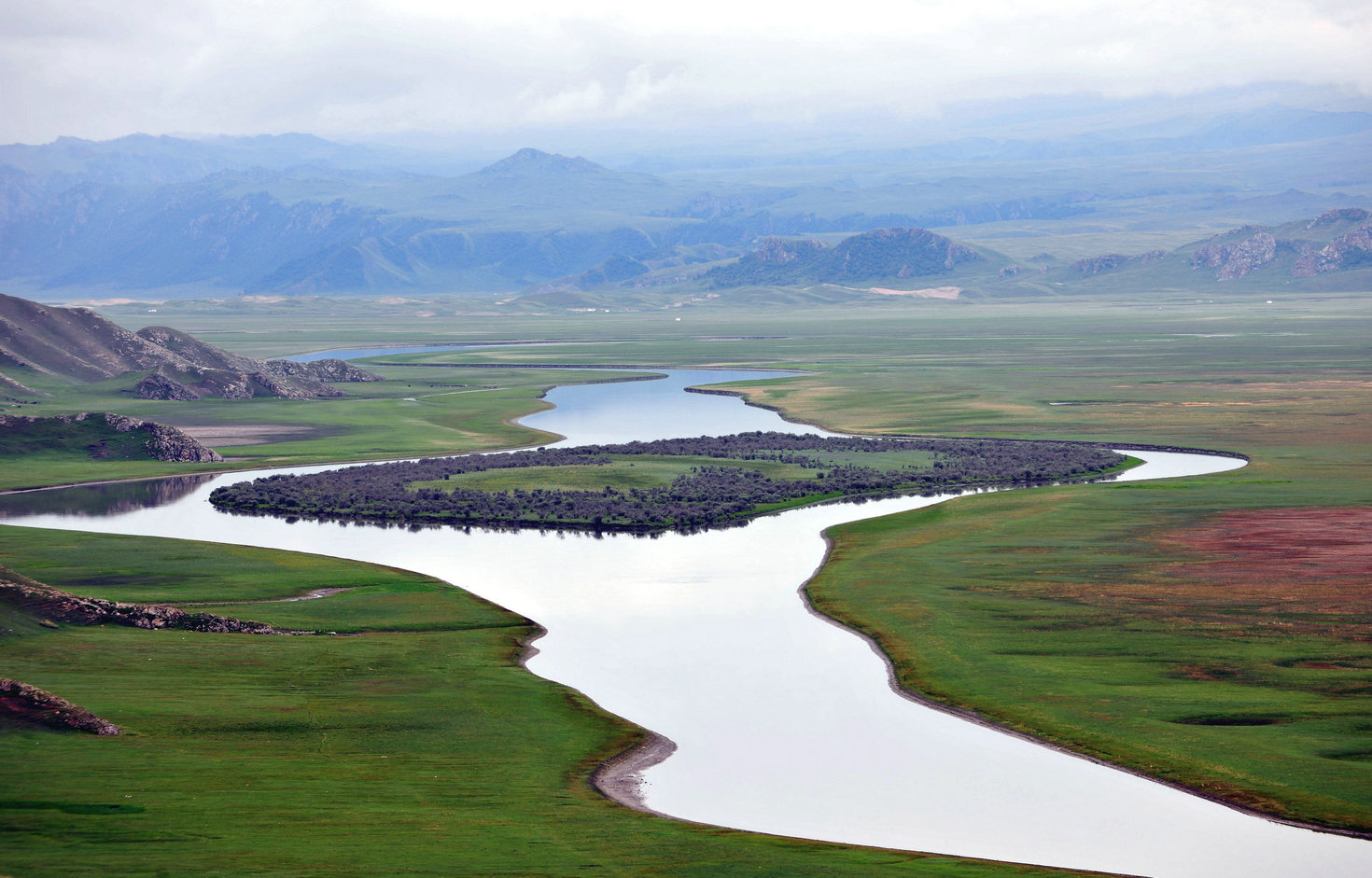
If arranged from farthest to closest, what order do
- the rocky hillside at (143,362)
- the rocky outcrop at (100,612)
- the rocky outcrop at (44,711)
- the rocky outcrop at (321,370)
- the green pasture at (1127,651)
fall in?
the rocky outcrop at (321,370) < the rocky hillside at (143,362) < the rocky outcrop at (100,612) < the green pasture at (1127,651) < the rocky outcrop at (44,711)

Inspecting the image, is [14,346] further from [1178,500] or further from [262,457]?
[1178,500]

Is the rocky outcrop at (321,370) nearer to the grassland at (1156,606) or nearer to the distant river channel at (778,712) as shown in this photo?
the grassland at (1156,606)

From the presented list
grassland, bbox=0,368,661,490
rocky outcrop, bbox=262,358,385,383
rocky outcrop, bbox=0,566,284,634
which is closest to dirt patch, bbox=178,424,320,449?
grassland, bbox=0,368,661,490

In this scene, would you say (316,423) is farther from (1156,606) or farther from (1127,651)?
(1127,651)

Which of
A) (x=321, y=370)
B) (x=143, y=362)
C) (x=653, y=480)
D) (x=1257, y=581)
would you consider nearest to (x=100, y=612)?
(x=1257, y=581)

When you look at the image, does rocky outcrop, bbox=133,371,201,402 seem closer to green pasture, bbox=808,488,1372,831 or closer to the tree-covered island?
the tree-covered island

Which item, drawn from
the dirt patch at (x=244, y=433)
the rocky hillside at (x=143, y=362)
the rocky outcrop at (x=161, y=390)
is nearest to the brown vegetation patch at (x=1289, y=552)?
the dirt patch at (x=244, y=433)
